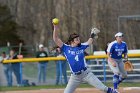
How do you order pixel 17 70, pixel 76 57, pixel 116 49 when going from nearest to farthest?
1. pixel 76 57
2. pixel 116 49
3. pixel 17 70

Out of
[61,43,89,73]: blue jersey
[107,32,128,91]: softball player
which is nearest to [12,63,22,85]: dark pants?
[107,32,128,91]: softball player

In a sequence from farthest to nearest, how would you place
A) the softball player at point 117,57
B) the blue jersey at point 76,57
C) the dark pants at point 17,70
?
the dark pants at point 17,70
the softball player at point 117,57
the blue jersey at point 76,57

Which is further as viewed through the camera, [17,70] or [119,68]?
[17,70]

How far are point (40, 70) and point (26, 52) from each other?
72.8 feet

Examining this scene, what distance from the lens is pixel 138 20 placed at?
32.6 metres

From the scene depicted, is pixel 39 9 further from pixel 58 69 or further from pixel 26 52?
pixel 58 69

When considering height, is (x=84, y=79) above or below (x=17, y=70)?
above

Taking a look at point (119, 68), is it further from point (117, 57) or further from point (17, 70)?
point (17, 70)

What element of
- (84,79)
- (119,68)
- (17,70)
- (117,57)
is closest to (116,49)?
(117,57)

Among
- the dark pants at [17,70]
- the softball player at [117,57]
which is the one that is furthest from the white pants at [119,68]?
the dark pants at [17,70]

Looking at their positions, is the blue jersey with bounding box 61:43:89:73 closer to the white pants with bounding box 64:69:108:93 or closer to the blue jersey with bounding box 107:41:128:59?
the white pants with bounding box 64:69:108:93

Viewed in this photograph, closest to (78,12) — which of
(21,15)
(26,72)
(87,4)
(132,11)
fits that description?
(87,4)

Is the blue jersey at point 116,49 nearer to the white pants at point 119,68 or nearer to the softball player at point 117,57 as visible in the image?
the softball player at point 117,57

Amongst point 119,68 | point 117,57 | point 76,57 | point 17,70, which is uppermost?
point 76,57
